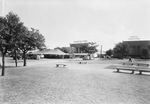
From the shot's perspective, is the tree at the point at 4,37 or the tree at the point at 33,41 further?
the tree at the point at 33,41

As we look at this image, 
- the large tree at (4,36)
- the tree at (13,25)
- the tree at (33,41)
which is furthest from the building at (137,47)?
the large tree at (4,36)

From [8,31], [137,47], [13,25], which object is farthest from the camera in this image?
[137,47]

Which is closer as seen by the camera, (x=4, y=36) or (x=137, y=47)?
(x=4, y=36)

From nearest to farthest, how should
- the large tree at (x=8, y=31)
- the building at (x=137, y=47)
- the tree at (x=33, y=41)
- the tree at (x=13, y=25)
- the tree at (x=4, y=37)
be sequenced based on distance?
the tree at (x=4, y=37) < the large tree at (x=8, y=31) < the tree at (x=13, y=25) < the tree at (x=33, y=41) < the building at (x=137, y=47)

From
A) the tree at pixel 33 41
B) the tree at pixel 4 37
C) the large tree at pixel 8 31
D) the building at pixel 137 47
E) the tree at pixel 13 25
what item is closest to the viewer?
the tree at pixel 4 37

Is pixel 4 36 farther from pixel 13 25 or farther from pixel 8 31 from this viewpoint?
pixel 13 25

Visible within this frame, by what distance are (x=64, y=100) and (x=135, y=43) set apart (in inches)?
3579

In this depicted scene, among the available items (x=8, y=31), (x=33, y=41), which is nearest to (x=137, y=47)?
(x=33, y=41)

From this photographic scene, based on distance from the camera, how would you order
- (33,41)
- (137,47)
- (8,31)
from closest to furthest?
(8,31) < (33,41) < (137,47)

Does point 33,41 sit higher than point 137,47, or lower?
lower

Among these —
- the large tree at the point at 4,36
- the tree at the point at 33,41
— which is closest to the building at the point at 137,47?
the tree at the point at 33,41

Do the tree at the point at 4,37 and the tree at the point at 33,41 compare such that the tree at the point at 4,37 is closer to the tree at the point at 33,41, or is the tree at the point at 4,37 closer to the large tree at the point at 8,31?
the large tree at the point at 8,31

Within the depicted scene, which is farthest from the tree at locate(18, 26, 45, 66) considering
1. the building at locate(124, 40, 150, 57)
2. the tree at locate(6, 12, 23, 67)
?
the building at locate(124, 40, 150, 57)

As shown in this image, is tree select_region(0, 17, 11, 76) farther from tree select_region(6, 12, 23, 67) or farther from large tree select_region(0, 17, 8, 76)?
tree select_region(6, 12, 23, 67)
